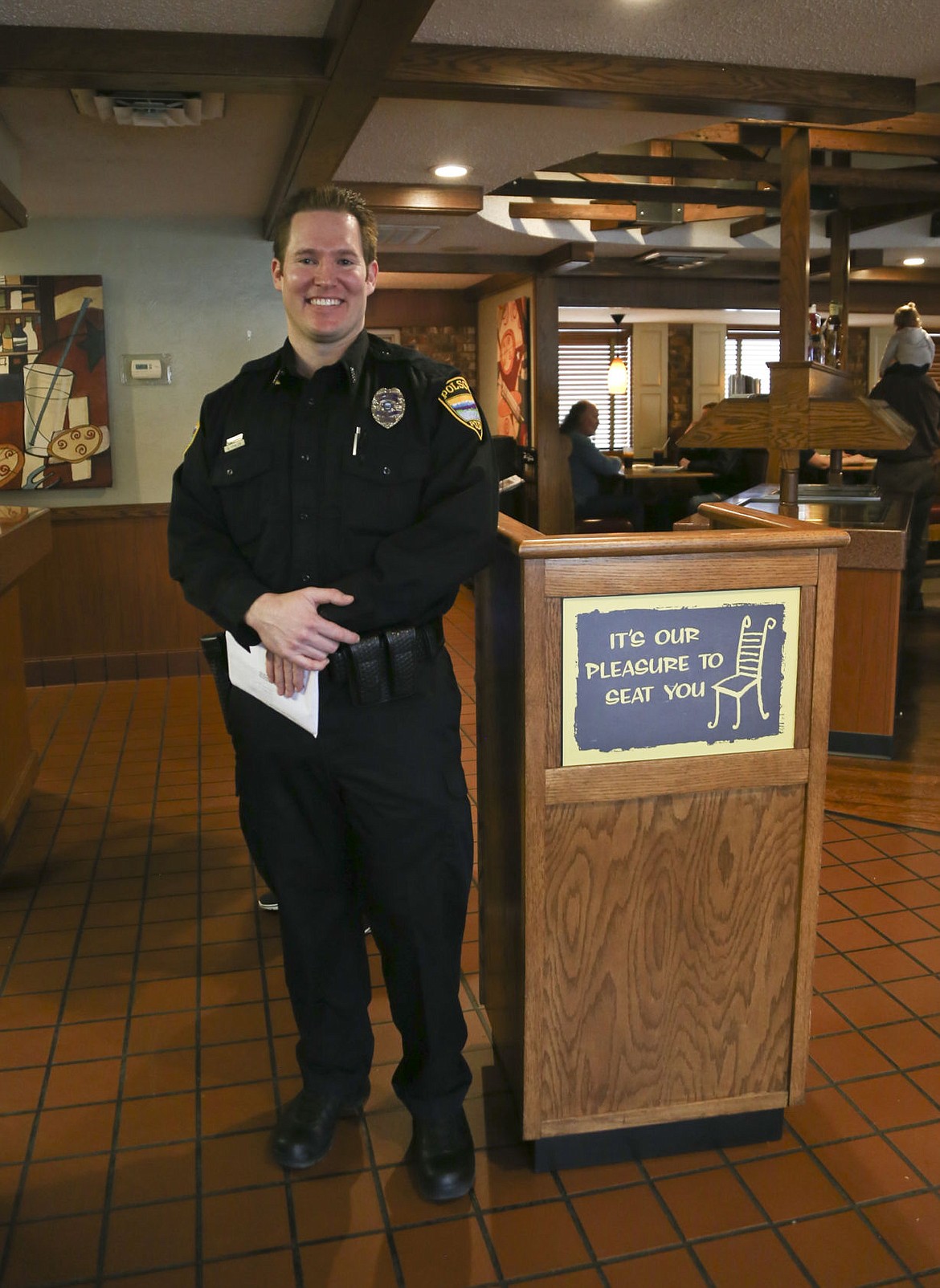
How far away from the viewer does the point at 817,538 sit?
1896 millimetres

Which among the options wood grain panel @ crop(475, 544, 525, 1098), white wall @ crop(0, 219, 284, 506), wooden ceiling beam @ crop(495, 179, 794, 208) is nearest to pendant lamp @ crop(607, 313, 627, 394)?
wooden ceiling beam @ crop(495, 179, 794, 208)

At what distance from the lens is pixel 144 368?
232 inches

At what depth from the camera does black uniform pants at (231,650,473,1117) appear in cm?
191

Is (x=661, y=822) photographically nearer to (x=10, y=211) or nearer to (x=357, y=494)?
(x=357, y=494)

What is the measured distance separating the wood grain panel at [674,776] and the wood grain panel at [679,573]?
0.30 metres

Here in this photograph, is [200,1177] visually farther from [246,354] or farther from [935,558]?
[935,558]

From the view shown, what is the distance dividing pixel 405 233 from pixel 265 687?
5.35 meters

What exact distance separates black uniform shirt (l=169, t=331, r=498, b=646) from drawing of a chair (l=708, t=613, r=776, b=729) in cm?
47

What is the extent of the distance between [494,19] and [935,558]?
7232 millimetres

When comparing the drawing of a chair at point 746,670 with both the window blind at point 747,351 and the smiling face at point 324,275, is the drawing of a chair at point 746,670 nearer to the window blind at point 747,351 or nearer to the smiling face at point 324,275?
the smiling face at point 324,275

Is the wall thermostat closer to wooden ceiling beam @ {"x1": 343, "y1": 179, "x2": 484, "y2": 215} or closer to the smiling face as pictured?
wooden ceiling beam @ {"x1": 343, "y1": 179, "x2": 484, "y2": 215}

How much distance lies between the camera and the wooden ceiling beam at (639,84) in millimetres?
3391

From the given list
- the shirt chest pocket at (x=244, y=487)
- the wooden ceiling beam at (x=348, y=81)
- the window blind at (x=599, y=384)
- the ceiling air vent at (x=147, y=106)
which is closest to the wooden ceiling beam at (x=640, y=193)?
the wooden ceiling beam at (x=348, y=81)

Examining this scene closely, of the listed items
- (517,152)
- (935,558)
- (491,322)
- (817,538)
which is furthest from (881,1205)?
(491,322)
